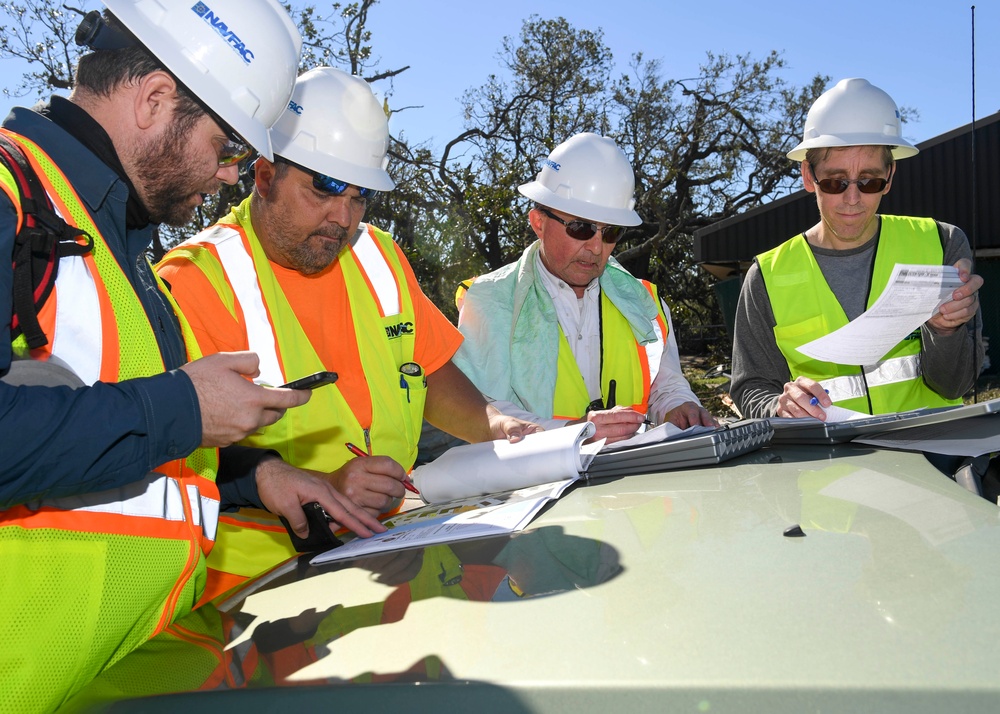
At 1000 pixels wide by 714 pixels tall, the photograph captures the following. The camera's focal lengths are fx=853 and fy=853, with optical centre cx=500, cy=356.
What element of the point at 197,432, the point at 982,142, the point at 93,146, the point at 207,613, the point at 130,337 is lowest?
the point at 207,613

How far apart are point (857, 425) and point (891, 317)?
734mm

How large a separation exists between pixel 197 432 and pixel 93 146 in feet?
2.18

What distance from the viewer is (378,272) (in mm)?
3061

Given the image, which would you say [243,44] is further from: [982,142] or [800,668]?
[982,142]

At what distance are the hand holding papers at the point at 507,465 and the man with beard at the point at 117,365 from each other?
385 millimetres

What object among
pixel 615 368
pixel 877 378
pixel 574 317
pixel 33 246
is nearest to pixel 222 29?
pixel 33 246

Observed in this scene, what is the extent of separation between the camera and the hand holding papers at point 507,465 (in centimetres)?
218

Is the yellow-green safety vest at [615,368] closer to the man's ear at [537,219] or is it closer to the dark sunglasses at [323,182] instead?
the man's ear at [537,219]

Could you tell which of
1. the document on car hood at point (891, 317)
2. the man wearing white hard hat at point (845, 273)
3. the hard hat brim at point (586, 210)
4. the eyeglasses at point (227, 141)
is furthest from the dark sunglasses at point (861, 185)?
the eyeglasses at point (227, 141)

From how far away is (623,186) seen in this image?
3803mm

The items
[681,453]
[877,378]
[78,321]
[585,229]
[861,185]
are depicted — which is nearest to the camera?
[78,321]

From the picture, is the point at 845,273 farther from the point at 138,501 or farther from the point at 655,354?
the point at 138,501

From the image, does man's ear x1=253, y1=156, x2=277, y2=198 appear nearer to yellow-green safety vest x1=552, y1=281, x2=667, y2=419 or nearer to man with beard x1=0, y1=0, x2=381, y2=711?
man with beard x1=0, y1=0, x2=381, y2=711

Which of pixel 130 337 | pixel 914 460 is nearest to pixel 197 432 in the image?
pixel 130 337
